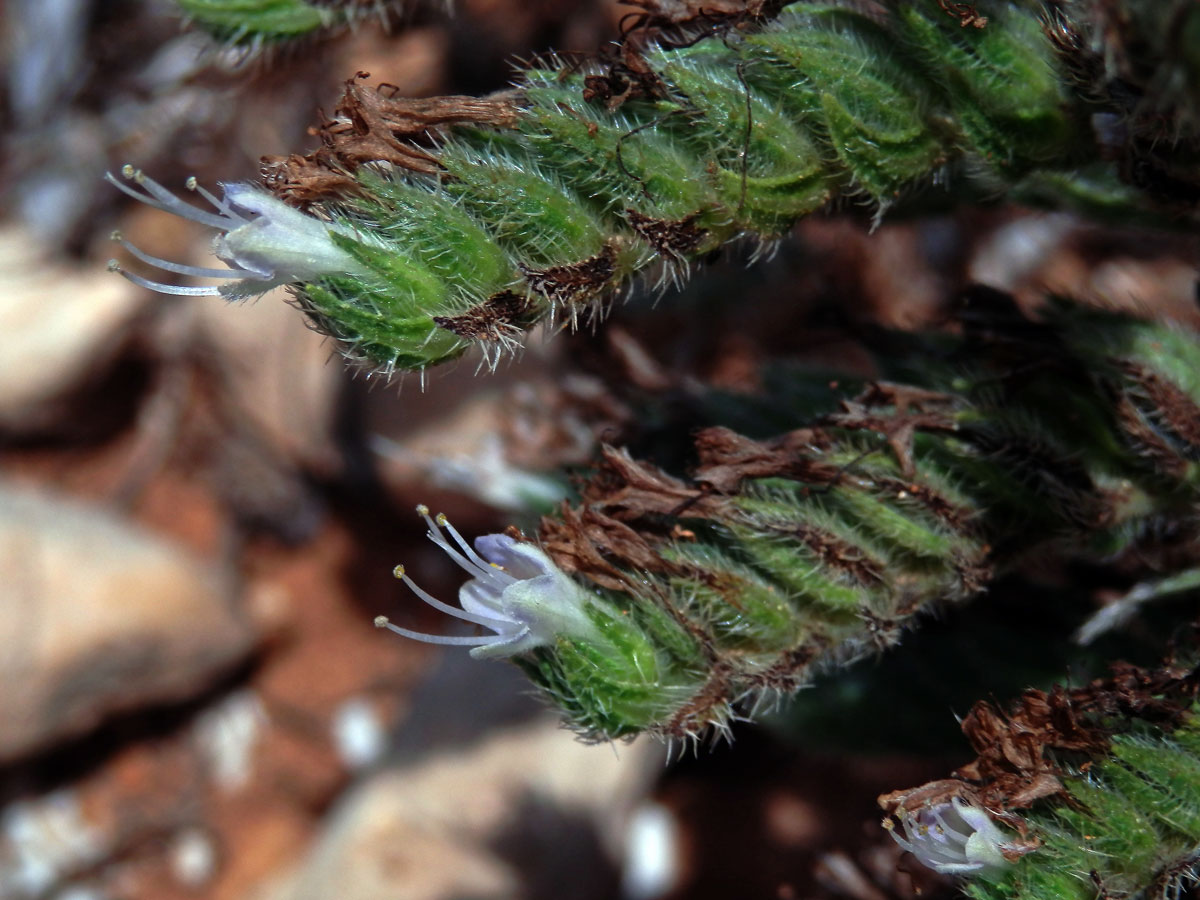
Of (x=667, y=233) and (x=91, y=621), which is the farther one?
(x=91, y=621)

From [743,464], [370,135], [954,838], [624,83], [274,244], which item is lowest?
[954,838]

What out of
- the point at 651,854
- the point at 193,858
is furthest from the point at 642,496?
the point at 193,858

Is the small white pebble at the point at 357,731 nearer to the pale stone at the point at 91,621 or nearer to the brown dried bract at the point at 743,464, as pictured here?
the pale stone at the point at 91,621

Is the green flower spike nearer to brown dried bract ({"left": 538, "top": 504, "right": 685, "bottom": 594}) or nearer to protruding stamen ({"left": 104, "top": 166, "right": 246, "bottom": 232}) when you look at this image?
brown dried bract ({"left": 538, "top": 504, "right": 685, "bottom": 594})

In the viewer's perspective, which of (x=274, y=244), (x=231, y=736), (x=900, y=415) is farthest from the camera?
(x=231, y=736)

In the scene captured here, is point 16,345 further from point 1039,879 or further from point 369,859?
point 1039,879

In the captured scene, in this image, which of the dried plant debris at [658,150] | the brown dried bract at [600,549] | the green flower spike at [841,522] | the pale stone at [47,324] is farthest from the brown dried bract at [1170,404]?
the pale stone at [47,324]

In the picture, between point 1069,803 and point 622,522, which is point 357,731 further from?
point 1069,803

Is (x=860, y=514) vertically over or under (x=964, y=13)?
under
